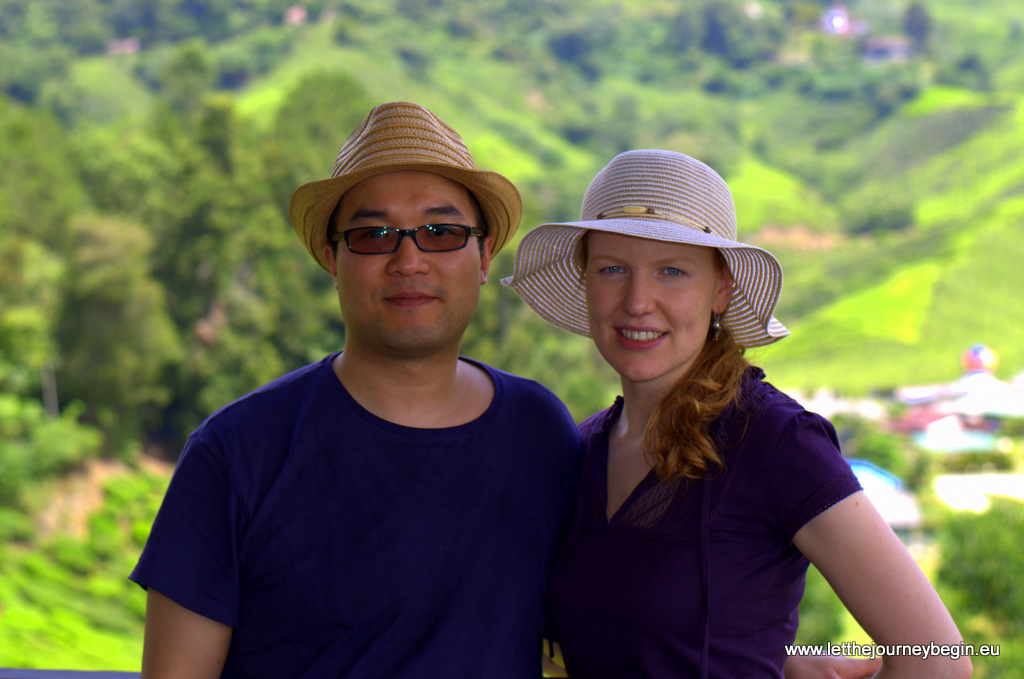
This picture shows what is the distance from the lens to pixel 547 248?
67.4 inches

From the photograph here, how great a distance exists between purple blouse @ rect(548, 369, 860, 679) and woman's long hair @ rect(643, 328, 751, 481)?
20mm

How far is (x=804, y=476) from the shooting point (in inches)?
50.6

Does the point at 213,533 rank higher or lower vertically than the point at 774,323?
lower

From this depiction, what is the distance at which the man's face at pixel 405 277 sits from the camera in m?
1.54

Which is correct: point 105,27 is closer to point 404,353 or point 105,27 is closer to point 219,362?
point 219,362

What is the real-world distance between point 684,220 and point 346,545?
719 mm

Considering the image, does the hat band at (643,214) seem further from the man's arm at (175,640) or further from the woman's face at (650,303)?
the man's arm at (175,640)

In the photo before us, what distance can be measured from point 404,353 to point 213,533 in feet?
1.33

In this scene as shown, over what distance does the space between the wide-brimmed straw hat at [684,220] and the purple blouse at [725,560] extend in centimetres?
20

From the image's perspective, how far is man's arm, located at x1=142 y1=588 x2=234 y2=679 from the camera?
1358 millimetres

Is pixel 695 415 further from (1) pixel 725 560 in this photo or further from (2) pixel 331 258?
(2) pixel 331 258

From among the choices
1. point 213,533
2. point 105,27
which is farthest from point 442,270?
point 105,27

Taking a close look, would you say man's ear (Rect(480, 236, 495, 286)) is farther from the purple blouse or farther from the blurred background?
the blurred background

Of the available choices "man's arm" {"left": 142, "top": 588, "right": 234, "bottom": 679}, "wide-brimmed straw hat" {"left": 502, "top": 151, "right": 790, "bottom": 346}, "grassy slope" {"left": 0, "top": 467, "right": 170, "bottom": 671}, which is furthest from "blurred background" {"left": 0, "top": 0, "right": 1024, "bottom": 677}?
"man's arm" {"left": 142, "top": 588, "right": 234, "bottom": 679}
